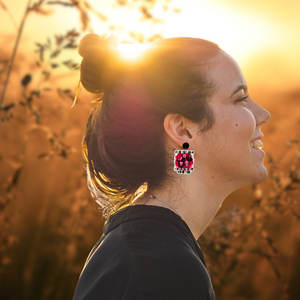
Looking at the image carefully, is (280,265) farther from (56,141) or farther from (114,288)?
(114,288)

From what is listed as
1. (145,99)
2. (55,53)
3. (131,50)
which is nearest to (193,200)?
(145,99)

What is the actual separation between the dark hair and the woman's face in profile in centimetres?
2

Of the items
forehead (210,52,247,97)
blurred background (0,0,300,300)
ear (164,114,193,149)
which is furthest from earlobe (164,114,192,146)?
blurred background (0,0,300,300)

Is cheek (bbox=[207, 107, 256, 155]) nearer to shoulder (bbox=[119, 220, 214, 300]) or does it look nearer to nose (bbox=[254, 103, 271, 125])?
A: nose (bbox=[254, 103, 271, 125])

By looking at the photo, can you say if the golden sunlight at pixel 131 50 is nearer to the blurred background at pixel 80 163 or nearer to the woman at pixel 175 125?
the woman at pixel 175 125

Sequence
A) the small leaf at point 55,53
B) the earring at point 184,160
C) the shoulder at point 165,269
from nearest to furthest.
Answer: the shoulder at point 165,269, the earring at point 184,160, the small leaf at point 55,53

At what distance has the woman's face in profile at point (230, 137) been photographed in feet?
2.51

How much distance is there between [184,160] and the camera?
0.76 metres

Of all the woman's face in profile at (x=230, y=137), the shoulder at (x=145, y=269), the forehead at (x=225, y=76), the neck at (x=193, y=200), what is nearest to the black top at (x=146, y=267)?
Result: the shoulder at (x=145, y=269)

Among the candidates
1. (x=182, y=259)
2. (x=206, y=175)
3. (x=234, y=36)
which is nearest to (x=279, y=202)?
(x=234, y=36)

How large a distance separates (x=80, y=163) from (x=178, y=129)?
1093 millimetres

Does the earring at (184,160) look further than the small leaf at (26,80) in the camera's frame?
No

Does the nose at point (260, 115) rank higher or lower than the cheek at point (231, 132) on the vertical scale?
higher

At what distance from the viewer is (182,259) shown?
1.79 ft
